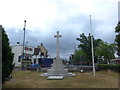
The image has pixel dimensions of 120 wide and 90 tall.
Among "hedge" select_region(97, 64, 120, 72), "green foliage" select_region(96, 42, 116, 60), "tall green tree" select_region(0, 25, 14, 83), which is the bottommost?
"hedge" select_region(97, 64, 120, 72)

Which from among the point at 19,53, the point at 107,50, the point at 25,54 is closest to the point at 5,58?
the point at 107,50

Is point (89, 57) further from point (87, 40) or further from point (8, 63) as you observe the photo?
point (8, 63)

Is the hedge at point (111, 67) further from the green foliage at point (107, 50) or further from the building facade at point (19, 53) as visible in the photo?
the building facade at point (19, 53)

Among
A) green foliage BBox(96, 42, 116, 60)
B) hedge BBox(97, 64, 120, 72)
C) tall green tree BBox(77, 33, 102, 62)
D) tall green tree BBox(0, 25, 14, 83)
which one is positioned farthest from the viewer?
tall green tree BBox(77, 33, 102, 62)

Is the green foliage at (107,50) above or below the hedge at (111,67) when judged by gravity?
above

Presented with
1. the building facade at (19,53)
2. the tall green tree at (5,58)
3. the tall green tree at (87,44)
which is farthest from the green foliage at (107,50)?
the tall green tree at (5,58)

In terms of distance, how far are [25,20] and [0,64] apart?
2574 cm

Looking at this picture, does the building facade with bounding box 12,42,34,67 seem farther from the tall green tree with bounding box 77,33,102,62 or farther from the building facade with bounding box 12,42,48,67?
the tall green tree with bounding box 77,33,102,62

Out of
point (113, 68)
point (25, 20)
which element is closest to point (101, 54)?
point (113, 68)

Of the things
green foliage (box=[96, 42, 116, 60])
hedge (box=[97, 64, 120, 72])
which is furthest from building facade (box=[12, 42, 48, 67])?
hedge (box=[97, 64, 120, 72])

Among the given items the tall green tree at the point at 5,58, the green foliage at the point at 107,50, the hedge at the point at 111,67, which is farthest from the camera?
the green foliage at the point at 107,50

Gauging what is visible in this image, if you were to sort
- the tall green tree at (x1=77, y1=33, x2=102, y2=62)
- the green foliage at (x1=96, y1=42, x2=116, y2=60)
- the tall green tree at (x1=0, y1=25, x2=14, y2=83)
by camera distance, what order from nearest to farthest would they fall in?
the tall green tree at (x1=0, y1=25, x2=14, y2=83), the green foliage at (x1=96, y1=42, x2=116, y2=60), the tall green tree at (x1=77, y1=33, x2=102, y2=62)

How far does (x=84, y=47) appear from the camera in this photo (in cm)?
5306

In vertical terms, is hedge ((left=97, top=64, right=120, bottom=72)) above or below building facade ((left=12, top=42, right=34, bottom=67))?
below
